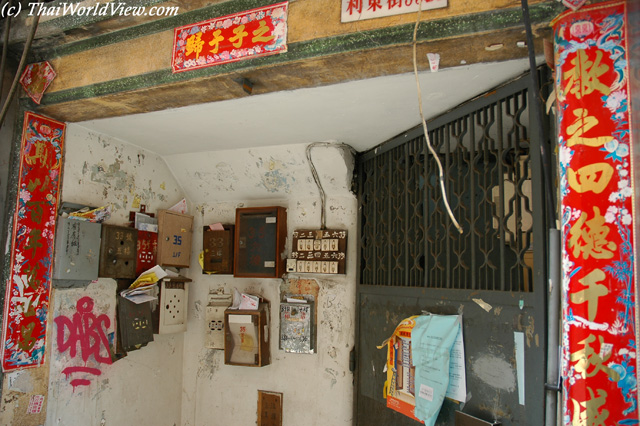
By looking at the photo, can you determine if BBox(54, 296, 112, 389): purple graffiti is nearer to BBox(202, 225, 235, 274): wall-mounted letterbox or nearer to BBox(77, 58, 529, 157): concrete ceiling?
BBox(202, 225, 235, 274): wall-mounted letterbox

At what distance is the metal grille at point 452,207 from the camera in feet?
6.16

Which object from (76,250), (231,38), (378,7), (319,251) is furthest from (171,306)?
(378,7)

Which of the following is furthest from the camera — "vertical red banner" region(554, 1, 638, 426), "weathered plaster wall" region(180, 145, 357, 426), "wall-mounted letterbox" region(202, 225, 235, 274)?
"wall-mounted letterbox" region(202, 225, 235, 274)

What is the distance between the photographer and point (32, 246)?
2344mm

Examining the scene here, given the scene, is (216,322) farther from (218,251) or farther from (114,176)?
(114,176)

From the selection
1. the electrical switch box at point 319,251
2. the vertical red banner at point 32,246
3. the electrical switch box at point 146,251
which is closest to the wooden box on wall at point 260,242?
the electrical switch box at point 319,251

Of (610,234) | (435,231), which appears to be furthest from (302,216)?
(610,234)

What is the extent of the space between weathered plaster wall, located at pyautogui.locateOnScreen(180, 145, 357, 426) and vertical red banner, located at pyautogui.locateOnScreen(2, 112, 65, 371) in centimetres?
103

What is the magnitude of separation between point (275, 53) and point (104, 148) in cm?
163

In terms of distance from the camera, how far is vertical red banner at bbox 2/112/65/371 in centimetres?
224

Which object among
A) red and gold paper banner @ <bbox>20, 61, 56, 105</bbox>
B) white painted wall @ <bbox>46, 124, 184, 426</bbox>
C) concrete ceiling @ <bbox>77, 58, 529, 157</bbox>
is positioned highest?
red and gold paper banner @ <bbox>20, 61, 56, 105</bbox>

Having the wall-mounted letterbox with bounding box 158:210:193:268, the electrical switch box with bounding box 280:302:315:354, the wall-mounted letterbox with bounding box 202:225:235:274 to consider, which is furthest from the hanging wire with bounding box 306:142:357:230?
the wall-mounted letterbox with bounding box 158:210:193:268

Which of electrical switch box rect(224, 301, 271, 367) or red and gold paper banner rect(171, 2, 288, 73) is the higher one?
red and gold paper banner rect(171, 2, 288, 73)

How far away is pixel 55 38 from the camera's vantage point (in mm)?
2203
